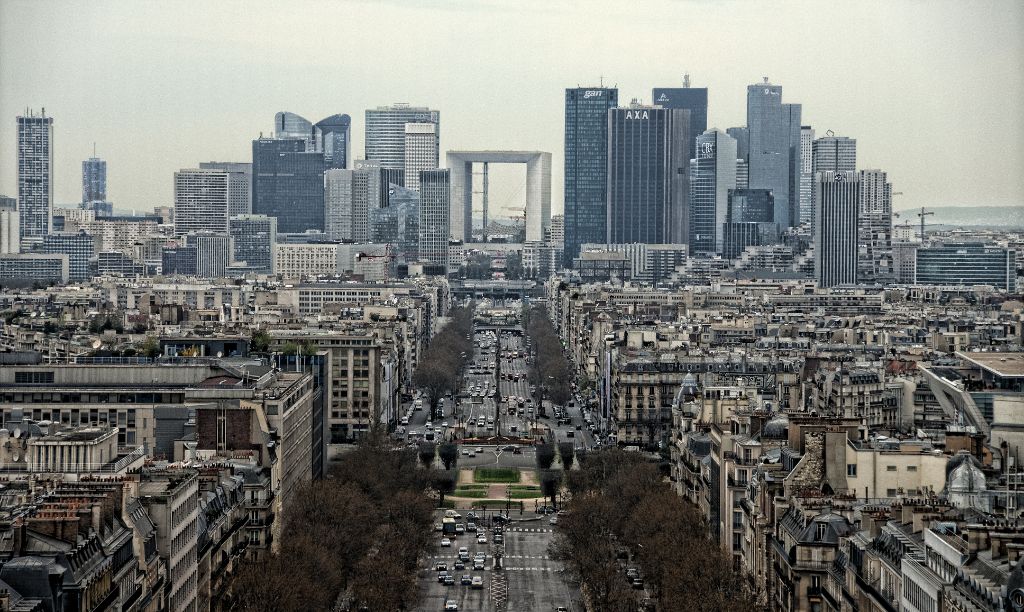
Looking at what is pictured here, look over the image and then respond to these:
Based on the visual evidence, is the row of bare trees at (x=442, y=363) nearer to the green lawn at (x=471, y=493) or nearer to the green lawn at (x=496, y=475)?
the green lawn at (x=496, y=475)

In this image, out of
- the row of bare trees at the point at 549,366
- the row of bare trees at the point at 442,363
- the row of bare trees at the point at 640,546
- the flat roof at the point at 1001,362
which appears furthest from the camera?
the row of bare trees at the point at 442,363

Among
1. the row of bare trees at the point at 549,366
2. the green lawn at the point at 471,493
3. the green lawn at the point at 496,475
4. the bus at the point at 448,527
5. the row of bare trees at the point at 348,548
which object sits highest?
the row of bare trees at the point at 549,366

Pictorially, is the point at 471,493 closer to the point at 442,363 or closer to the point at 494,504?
the point at 494,504

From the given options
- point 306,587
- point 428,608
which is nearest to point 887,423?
point 428,608

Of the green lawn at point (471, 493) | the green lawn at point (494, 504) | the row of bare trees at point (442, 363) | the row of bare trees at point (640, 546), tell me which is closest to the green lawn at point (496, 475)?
the green lawn at point (471, 493)

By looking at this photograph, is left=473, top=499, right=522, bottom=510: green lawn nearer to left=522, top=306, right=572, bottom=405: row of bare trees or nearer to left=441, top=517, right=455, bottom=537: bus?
left=441, top=517, right=455, bottom=537: bus
